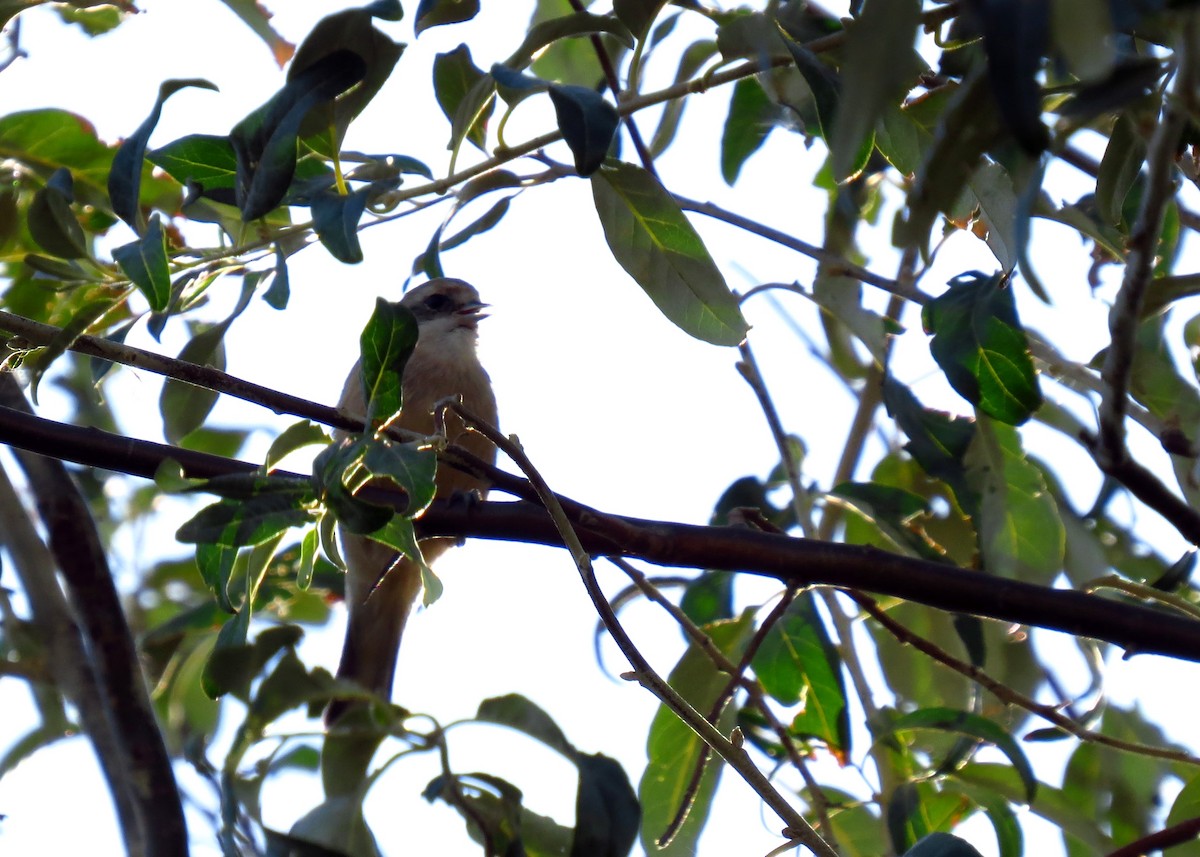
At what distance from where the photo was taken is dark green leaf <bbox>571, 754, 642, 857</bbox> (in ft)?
7.66

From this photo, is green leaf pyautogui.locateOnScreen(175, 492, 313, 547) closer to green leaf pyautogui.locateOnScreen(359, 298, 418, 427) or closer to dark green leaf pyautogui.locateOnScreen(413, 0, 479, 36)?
green leaf pyautogui.locateOnScreen(359, 298, 418, 427)

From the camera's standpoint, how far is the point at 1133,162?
2332 mm

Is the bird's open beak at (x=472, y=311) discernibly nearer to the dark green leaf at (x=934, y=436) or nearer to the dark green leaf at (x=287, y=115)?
the dark green leaf at (x=934, y=436)

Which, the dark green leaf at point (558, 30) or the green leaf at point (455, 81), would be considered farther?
the green leaf at point (455, 81)

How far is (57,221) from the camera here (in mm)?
2787

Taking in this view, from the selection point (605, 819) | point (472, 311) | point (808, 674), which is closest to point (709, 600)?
point (808, 674)

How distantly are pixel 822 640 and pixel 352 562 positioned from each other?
284cm

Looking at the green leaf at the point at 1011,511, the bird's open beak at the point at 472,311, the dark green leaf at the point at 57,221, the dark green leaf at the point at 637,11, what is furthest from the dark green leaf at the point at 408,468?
the bird's open beak at the point at 472,311

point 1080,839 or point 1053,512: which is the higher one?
point 1053,512

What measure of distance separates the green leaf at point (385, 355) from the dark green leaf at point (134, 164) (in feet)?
2.00

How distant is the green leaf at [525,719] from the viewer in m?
2.44

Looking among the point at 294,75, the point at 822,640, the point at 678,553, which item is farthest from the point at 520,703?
the point at 294,75

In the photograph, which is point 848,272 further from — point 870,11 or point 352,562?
point 352,562

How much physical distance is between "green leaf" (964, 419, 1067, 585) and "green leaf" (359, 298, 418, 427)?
1.58m
